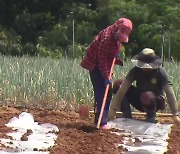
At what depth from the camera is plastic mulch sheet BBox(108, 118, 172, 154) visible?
4.89 metres

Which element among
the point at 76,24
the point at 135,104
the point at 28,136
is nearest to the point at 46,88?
the point at 135,104

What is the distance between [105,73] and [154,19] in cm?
1187

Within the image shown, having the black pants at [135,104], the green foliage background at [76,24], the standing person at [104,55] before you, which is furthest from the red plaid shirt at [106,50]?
the green foliage background at [76,24]

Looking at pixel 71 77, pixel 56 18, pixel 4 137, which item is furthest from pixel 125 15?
pixel 4 137

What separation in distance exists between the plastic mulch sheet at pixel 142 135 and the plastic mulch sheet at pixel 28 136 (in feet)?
2.21

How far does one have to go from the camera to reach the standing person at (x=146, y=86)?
5.97 m

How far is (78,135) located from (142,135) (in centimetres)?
74

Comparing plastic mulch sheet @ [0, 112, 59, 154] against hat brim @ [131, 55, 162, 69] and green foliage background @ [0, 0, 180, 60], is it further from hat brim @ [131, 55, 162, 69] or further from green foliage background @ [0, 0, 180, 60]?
green foliage background @ [0, 0, 180, 60]

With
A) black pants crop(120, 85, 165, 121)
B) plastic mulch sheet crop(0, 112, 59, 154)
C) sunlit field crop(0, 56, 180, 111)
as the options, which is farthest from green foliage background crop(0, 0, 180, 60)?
plastic mulch sheet crop(0, 112, 59, 154)

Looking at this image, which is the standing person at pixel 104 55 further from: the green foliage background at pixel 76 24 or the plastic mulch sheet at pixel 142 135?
the green foliage background at pixel 76 24

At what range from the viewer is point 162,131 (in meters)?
5.71

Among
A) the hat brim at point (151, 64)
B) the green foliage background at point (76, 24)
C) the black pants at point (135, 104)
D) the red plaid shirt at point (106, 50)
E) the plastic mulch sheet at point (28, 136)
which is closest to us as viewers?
the plastic mulch sheet at point (28, 136)

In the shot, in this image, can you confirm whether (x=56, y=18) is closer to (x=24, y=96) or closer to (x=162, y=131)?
A: (x=24, y=96)

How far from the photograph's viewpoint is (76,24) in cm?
1902
